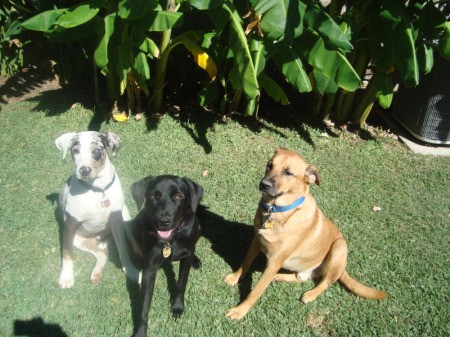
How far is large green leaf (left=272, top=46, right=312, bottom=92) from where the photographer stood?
4.61 metres

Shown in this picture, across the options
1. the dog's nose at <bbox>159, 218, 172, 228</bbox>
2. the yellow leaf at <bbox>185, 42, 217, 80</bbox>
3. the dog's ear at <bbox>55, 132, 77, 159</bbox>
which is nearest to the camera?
the dog's nose at <bbox>159, 218, 172, 228</bbox>

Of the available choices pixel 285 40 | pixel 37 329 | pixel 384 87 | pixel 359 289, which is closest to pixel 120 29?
pixel 285 40

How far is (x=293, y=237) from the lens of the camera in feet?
10.6

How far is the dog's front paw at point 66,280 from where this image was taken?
357 cm

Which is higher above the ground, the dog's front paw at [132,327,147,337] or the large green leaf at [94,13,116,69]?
the large green leaf at [94,13,116,69]

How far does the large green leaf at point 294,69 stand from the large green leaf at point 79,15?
2.28 meters

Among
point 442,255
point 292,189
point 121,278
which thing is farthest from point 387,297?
point 121,278

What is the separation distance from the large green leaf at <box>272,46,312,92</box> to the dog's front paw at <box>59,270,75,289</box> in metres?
3.24

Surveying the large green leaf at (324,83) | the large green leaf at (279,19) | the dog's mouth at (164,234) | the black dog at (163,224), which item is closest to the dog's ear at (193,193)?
the black dog at (163,224)

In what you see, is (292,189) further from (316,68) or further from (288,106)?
(288,106)

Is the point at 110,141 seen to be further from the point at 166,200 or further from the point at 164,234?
the point at 164,234

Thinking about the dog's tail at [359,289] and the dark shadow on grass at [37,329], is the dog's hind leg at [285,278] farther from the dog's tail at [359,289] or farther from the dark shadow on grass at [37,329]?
the dark shadow on grass at [37,329]

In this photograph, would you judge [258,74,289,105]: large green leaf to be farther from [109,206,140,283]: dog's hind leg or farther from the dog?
[109,206,140,283]: dog's hind leg

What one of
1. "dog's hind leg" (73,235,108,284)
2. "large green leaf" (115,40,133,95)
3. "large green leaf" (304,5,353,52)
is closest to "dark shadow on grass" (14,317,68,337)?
"dog's hind leg" (73,235,108,284)
